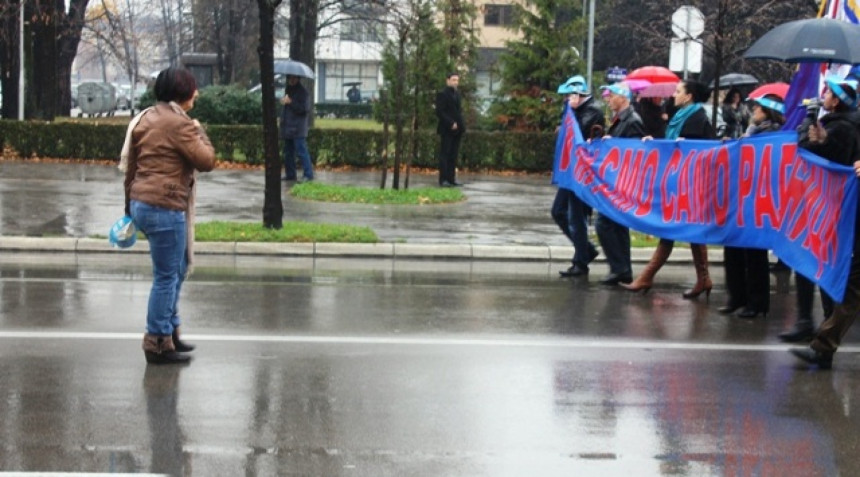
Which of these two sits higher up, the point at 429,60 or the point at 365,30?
the point at 365,30

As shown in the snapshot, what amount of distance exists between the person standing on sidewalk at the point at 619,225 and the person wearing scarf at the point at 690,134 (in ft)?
0.53

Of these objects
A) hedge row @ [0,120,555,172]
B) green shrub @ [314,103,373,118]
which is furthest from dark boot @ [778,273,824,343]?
green shrub @ [314,103,373,118]

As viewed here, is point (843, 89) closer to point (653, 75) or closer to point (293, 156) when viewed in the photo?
point (653, 75)

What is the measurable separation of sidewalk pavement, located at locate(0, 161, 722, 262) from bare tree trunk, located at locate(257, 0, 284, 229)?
75 cm

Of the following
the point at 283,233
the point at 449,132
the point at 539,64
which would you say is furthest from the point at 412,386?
the point at 539,64

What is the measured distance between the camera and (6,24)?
27141 millimetres

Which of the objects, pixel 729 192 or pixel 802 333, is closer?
pixel 802 333

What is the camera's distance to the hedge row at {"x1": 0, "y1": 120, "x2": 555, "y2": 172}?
23594 millimetres

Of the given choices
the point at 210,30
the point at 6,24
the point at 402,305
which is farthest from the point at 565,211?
the point at 210,30

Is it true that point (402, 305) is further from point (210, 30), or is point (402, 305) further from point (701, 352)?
point (210, 30)

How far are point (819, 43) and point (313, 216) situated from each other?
764cm

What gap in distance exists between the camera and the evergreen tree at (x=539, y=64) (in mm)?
28297

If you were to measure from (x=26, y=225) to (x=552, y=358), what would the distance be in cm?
835

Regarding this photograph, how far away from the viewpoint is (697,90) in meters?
11.2
